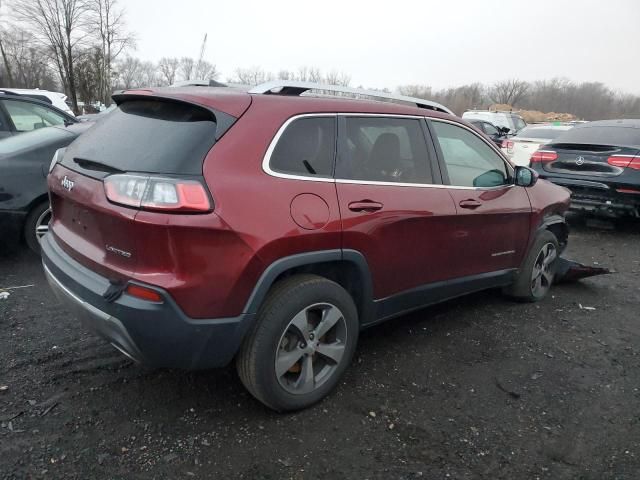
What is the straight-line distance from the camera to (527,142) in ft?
35.2

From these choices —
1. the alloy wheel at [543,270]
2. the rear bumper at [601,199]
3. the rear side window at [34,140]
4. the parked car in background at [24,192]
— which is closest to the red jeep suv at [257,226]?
the alloy wheel at [543,270]

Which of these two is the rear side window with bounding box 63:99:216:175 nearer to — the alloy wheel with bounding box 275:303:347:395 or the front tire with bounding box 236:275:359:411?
the front tire with bounding box 236:275:359:411

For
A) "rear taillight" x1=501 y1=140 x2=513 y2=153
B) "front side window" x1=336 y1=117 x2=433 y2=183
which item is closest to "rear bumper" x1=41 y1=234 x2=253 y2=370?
"front side window" x1=336 y1=117 x2=433 y2=183

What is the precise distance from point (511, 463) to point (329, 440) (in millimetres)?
905

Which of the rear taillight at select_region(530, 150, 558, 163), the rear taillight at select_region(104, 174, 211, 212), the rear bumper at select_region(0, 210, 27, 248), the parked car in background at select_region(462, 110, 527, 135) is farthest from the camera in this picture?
the parked car in background at select_region(462, 110, 527, 135)

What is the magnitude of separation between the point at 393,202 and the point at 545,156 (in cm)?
555

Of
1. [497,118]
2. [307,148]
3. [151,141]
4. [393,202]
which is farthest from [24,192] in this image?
[497,118]

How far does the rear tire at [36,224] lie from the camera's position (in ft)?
15.8

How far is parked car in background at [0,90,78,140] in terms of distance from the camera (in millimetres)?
6430

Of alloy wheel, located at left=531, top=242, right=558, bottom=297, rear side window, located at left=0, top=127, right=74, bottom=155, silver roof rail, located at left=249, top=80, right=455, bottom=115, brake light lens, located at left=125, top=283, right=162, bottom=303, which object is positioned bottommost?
alloy wheel, located at left=531, top=242, right=558, bottom=297

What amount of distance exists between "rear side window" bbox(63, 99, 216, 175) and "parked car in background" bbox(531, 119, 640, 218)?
622 centimetres

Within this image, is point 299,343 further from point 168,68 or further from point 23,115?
point 168,68

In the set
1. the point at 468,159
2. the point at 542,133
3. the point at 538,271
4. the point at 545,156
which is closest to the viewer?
the point at 468,159

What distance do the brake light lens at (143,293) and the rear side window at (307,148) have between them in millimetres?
826
